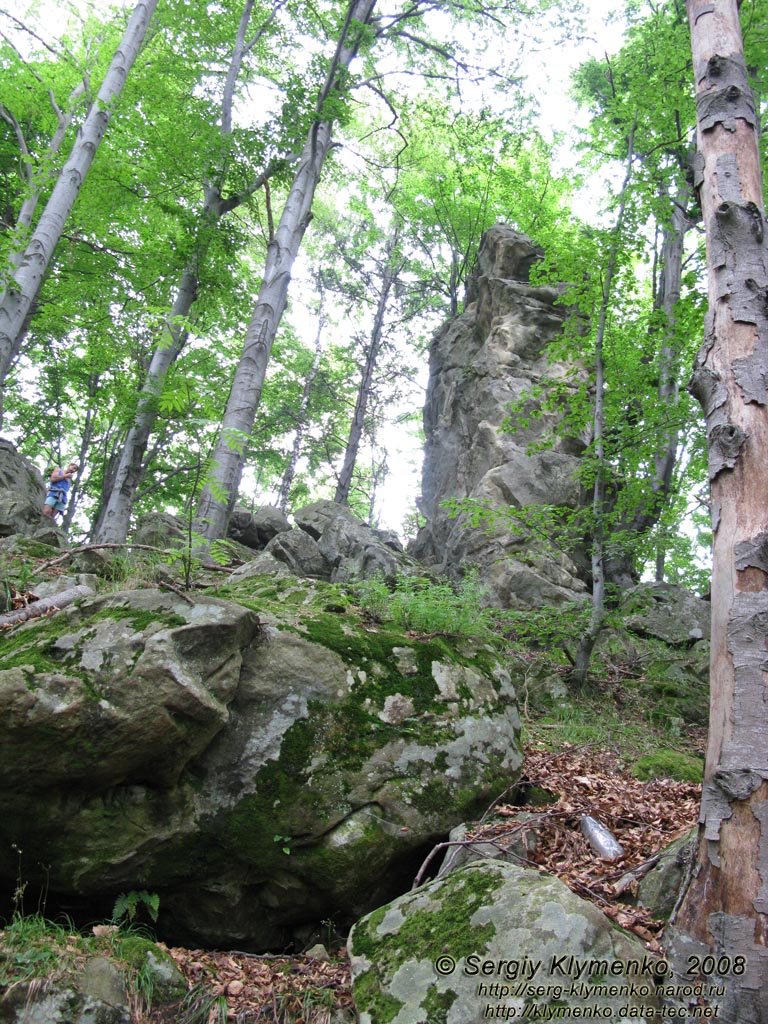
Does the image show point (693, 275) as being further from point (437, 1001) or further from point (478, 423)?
point (437, 1001)

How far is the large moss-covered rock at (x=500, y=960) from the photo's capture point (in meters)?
2.37

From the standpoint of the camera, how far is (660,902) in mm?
2984

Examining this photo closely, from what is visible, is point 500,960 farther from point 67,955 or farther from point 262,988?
point 67,955

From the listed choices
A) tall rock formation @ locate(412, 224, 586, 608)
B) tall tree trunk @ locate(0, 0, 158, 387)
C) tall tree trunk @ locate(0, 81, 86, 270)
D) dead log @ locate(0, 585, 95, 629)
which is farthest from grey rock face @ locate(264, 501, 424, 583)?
dead log @ locate(0, 585, 95, 629)

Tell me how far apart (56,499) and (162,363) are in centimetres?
423

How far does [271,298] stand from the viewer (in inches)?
412

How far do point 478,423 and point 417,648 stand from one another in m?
11.9

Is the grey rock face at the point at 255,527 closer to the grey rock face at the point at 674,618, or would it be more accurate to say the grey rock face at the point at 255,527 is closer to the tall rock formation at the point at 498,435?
the tall rock formation at the point at 498,435

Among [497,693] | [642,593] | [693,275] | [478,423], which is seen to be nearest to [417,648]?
[497,693]

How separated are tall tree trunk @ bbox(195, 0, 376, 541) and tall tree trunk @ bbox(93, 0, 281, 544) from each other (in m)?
1.30

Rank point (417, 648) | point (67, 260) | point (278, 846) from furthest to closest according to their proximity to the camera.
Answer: point (67, 260), point (417, 648), point (278, 846)

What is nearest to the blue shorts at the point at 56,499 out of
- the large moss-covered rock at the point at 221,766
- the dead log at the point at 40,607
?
the dead log at the point at 40,607

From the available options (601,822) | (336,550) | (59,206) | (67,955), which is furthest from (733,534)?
(336,550)

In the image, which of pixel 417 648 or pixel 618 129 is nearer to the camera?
pixel 417 648
